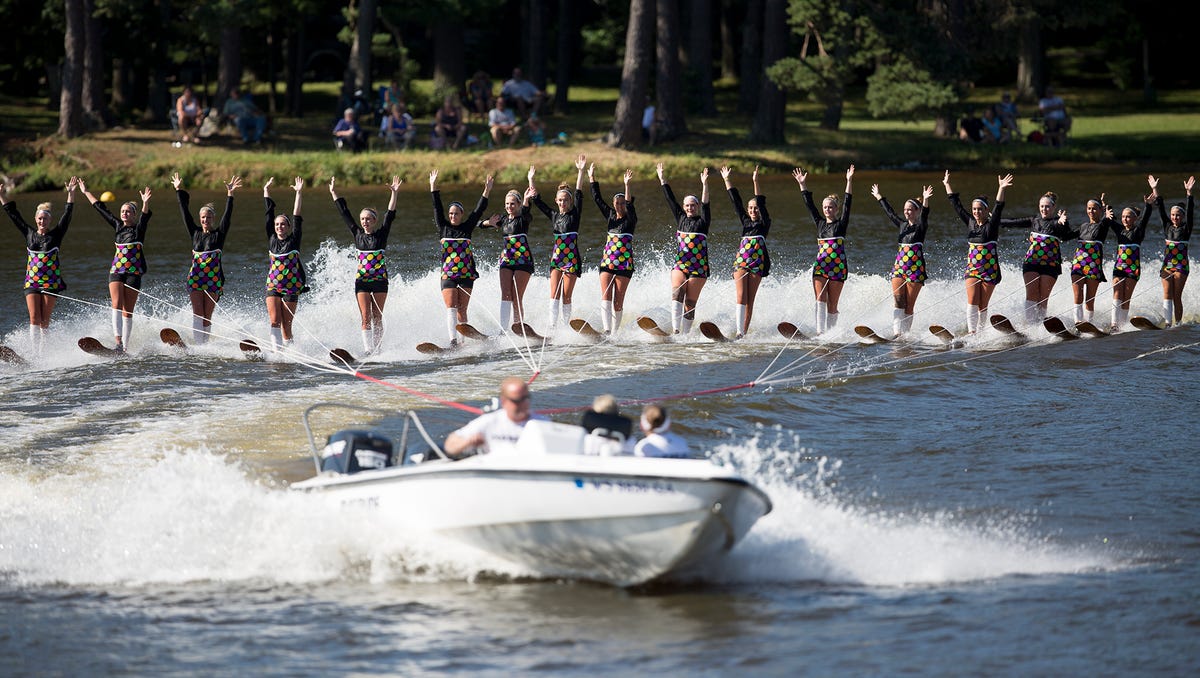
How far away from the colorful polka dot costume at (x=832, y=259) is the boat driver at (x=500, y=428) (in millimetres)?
8017

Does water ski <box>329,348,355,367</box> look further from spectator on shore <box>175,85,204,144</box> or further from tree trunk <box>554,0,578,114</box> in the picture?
tree trunk <box>554,0,578,114</box>

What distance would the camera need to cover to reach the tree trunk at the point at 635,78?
31.4 meters

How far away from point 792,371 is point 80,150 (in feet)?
69.8

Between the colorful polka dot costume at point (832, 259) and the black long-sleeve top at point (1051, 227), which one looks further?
the black long-sleeve top at point (1051, 227)

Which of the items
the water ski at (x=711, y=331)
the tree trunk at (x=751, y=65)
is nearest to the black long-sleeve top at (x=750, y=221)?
the water ski at (x=711, y=331)

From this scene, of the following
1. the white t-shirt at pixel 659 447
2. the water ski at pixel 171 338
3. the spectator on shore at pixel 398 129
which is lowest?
the water ski at pixel 171 338

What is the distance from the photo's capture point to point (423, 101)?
3641cm

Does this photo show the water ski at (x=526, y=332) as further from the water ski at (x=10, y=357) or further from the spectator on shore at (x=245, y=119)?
the spectator on shore at (x=245, y=119)

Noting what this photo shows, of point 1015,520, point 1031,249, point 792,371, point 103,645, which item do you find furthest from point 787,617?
point 1031,249

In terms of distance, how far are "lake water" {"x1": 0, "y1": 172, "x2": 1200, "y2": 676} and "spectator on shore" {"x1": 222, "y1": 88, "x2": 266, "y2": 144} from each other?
555 inches

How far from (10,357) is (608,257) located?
6.68 m

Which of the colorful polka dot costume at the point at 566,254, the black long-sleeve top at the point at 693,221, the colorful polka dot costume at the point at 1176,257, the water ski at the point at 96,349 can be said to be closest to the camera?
the water ski at the point at 96,349

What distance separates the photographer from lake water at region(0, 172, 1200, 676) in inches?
330

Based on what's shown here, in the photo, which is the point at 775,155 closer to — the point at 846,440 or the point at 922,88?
the point at 922,88
